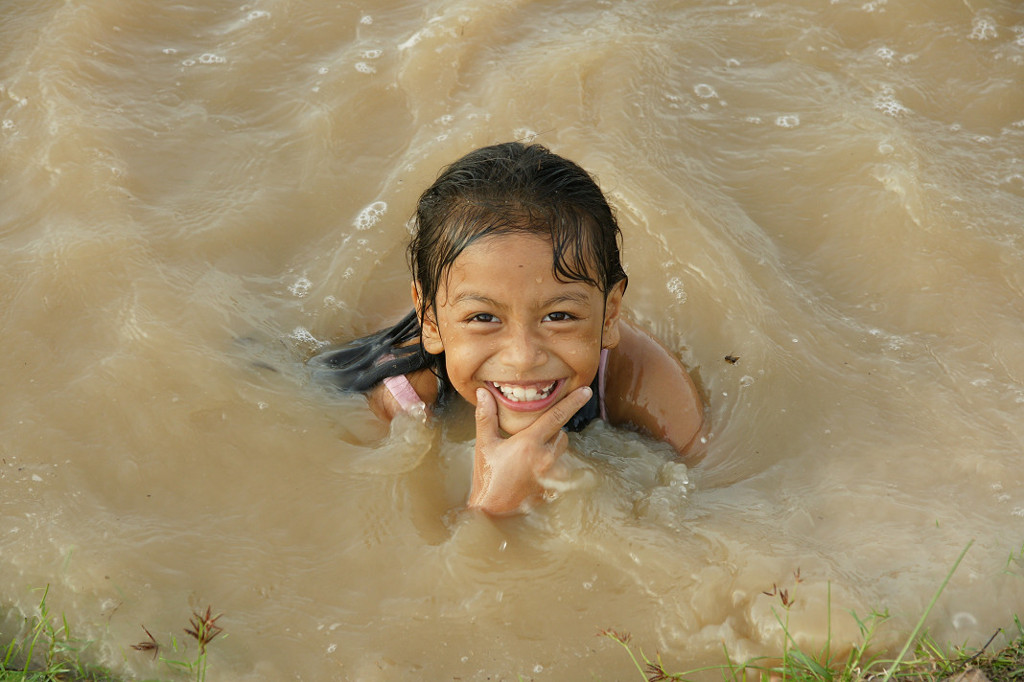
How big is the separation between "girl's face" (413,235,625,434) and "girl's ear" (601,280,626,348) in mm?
36

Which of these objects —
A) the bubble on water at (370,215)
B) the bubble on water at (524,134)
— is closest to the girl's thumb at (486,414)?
the bubble on water at (370,215)

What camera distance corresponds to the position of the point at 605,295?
3.25m

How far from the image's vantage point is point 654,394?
12.1 ft

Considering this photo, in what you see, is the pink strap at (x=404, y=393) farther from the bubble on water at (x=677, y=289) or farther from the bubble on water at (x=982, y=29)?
the bubble on water at (x=982, y=29)

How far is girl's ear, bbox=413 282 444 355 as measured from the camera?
11.2ft

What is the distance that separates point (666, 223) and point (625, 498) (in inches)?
57.0

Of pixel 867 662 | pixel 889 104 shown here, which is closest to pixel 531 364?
pixel 867 662

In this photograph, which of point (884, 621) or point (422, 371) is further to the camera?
point (422, 371)

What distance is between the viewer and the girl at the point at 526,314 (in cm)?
304

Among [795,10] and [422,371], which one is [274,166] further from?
[795,10]

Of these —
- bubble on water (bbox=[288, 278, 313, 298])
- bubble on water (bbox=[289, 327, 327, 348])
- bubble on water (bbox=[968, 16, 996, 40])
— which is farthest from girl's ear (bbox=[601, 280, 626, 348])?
bubble on water (bbox=[968, 16, 996, 40])

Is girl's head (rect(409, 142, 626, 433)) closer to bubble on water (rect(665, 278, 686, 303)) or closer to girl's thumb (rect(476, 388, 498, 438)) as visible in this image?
girl's thumb (rect(476, 388, 498, 438))

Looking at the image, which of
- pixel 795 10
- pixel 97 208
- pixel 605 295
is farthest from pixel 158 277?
pixel 795 10

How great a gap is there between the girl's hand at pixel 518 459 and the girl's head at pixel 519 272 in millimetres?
47
